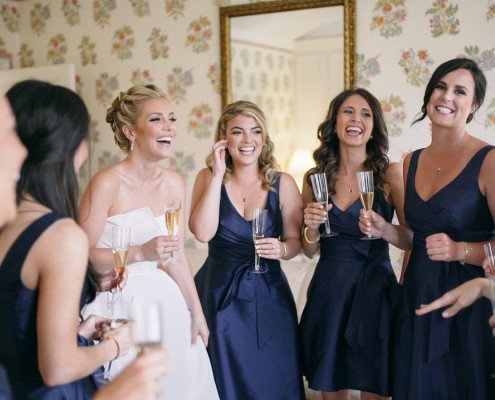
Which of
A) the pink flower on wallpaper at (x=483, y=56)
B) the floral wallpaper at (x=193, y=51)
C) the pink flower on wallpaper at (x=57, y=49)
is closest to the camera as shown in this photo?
the pink flower on wallpaper at (x=483, y=56)

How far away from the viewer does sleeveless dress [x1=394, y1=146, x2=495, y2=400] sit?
2336 mm

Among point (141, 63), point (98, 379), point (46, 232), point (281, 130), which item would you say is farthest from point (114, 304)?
point (141, 63)

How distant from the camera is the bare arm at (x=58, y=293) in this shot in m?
1.43

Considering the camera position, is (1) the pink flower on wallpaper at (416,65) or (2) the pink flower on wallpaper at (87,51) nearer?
(1) the pink flower on wallpaper at (416,65)

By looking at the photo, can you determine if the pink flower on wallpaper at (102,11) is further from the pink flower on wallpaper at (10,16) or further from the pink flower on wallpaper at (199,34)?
the pink flower on wallpaper at (10,16)

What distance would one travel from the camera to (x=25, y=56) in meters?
5.74

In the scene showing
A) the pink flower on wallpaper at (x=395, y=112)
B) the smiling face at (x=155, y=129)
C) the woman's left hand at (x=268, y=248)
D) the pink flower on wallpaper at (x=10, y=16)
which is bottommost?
the woman's left hand at (x=268, y=248)

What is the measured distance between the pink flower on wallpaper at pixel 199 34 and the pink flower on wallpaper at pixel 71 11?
44.9 inches

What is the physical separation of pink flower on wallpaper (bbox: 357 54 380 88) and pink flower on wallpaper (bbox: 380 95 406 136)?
19 cm

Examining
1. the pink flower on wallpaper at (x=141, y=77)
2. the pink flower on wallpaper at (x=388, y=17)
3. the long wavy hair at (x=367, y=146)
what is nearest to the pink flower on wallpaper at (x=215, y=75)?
the pink flower on wallpaper at (x=141, y=77)

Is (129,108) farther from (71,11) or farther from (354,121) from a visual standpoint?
(71,11)

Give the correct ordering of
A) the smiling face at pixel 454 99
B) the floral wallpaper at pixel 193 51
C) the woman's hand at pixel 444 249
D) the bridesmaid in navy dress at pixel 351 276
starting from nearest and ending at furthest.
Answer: the woman's hand at pixel 444 249
the smiling face at pixel 454 99
the bridesmaid in navy dress at pixel 351 276
the floral wallpaper at pixel 193 51

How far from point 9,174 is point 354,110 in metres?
2.08

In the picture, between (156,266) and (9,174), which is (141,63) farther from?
(9,174)
